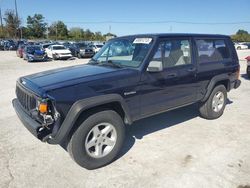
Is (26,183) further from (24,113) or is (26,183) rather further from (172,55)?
(172,55)

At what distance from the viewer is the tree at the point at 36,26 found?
3757 inches

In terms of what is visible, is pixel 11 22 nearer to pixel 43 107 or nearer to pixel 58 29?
pixel 58 29

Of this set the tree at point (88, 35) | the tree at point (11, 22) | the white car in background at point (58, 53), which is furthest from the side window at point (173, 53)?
the tree at point (88, 35)

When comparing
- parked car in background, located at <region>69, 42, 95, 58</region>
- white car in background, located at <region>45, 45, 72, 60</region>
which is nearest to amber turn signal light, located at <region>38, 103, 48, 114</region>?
white car in background, located at <region>45, 45, 72, 60</region>

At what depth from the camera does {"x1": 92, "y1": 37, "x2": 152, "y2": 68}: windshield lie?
4.23m

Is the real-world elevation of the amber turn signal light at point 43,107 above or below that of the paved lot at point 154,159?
above

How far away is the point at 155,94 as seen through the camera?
426 cm

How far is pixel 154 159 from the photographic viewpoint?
3986mm

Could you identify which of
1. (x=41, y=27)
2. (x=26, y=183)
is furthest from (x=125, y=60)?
(x=41, y=27)

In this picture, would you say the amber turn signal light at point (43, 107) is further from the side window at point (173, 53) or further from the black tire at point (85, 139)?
the side window at point (173, 53)

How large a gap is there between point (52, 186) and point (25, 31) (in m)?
97.1

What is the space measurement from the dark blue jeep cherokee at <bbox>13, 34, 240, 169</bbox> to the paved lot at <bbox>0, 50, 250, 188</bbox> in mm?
333

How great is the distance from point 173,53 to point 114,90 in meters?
1.55

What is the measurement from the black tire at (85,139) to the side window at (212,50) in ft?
7.87
